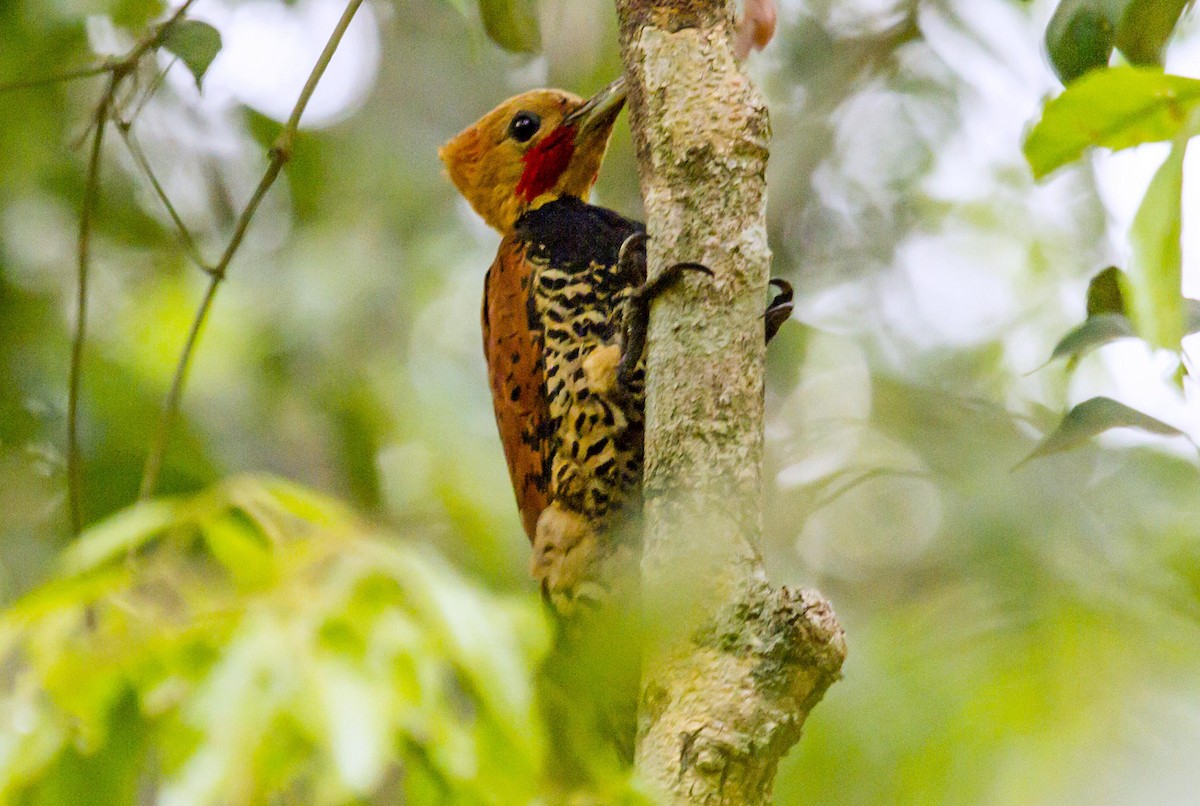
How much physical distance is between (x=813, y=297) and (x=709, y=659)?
131 inches

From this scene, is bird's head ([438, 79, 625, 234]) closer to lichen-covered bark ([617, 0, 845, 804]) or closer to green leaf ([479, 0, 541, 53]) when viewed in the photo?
green leaf ([479, 0, 541, 53])

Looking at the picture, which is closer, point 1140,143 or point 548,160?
point 1140,143

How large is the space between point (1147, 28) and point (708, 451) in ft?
2.64

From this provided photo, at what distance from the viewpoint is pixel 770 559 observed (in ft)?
15.1

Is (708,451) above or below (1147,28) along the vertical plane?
below

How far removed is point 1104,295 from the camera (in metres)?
1.72

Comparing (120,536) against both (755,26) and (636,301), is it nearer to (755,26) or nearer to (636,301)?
(636,301)

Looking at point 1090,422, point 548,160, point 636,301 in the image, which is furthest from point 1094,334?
point 548,160

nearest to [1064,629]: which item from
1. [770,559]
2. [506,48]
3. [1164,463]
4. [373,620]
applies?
[1164,463]

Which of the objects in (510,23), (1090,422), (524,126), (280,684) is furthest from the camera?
(524,126)

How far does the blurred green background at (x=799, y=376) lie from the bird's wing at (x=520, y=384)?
1.30ft

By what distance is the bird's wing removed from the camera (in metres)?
2.81


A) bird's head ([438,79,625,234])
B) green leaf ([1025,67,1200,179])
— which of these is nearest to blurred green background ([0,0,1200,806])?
bird's head ([438,79,625,234])

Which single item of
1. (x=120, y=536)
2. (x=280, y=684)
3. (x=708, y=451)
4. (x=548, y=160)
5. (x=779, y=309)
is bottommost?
(x=280, y=684)
